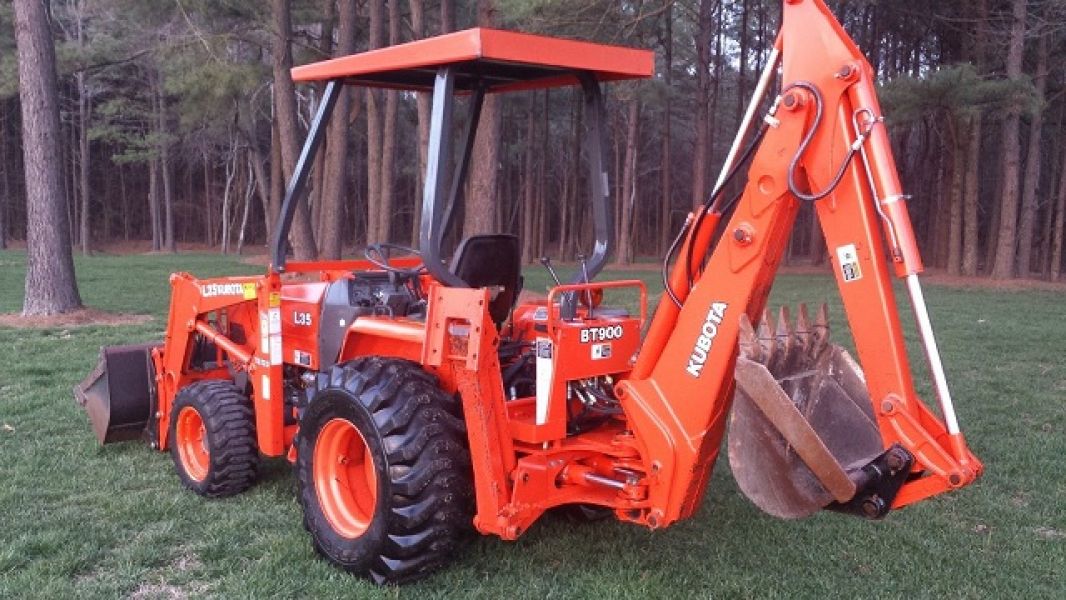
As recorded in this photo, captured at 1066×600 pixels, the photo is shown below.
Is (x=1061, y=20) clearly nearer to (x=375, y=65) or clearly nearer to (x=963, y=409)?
(x=963, y=409)

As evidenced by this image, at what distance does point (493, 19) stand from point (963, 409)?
945 cm

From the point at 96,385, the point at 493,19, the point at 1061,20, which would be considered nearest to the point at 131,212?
the point at 493,19

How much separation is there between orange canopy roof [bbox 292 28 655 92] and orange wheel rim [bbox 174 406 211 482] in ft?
6.95

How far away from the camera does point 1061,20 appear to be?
19.5 meters

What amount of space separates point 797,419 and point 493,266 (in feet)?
5.26

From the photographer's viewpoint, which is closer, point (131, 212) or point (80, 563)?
point (80, 563)

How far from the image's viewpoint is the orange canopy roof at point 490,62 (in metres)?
3.86

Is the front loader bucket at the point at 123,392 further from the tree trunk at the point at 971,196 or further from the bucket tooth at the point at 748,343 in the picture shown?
the tree trunk at the point at 971,196

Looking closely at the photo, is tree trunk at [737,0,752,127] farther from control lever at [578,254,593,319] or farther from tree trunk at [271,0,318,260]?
control lever at [578,254,593,319]

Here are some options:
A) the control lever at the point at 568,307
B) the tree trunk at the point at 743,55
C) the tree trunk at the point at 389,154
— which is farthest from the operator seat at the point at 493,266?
the tree trunk at the point at 743,55

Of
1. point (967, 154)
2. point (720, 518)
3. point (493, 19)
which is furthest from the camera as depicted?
point (967, 154)

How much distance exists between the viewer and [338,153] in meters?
17.5

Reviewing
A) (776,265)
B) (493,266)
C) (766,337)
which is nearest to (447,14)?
(493,266)

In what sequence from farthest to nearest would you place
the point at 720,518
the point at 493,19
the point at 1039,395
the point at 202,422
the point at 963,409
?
the point at 493,19, the point at 1039,395, the point at 963,409, the point at 202,422, the point at 720,518
